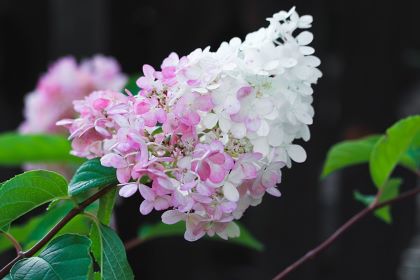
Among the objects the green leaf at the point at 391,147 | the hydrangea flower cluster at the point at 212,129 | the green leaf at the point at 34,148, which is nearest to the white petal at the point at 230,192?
the hydrangea flower cluster at the point at 212,129

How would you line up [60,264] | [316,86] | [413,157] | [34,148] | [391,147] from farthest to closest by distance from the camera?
[316,86] < [34,148] < [413,157] < [391,147] < [60,264]

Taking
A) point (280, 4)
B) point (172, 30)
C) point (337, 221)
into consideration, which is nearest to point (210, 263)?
point (337, 221)

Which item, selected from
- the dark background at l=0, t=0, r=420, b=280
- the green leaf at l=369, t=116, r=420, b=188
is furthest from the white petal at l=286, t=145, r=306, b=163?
the dark background at l=0, t=0, r=420, b=280

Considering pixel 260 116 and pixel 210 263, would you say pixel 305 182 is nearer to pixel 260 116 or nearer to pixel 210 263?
pixel 210 263

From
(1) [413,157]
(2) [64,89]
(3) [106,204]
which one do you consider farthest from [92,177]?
(2) [64,89]

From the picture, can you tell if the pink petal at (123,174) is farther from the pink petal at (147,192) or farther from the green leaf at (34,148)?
the green leaf at (34,148)

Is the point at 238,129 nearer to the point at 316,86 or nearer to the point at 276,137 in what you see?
the point at 276,137
